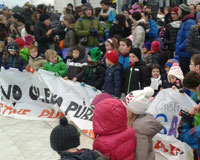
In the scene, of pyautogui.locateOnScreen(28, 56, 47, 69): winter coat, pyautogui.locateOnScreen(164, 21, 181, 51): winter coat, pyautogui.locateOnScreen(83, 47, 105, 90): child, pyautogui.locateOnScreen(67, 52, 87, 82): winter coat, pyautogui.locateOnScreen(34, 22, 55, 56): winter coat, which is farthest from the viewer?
Result: pyautogui.locateOnScreen(34, 22, 55, 56): winter coat

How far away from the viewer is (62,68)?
7.01 m

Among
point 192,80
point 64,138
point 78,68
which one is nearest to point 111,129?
point 64,138

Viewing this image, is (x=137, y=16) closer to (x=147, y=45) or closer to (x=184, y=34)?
(x=147, y=45)

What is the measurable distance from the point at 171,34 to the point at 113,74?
3010 mm

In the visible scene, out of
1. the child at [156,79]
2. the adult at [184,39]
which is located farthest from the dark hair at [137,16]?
the child at [156,79]

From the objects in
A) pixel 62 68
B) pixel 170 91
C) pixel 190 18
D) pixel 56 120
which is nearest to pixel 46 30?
pixel 62 68

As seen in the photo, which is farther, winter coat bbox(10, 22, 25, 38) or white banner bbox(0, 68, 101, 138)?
winter coat bbox(10, 22, 25, 38)

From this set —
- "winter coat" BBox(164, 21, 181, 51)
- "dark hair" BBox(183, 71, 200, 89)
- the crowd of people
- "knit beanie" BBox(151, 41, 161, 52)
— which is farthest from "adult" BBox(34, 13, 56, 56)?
"dark hair" BBox(183, 71, 200, 89)

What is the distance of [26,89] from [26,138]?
1524 millimetres

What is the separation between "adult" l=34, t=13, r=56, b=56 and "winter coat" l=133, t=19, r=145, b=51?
8.17 feet

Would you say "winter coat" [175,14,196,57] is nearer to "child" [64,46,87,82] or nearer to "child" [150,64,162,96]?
"child" [150,64,162,96]

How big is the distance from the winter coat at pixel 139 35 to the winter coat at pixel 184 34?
107cm

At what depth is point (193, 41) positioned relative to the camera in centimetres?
676

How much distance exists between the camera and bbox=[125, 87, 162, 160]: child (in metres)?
3.29
